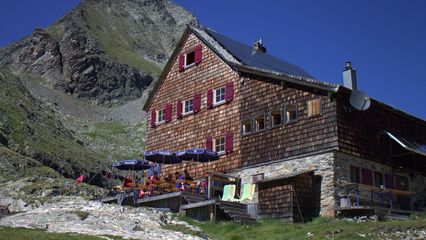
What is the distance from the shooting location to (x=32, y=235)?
16.9m

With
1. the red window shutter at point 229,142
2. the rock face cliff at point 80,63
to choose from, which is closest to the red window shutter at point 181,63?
the red window shutter at point 229,142

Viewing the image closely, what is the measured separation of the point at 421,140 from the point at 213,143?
11940mm

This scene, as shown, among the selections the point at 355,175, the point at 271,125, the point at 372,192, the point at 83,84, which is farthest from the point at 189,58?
the point at 83,84

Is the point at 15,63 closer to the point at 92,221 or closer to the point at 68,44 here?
the point at 68,44

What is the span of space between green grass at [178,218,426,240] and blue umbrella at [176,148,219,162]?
14.9ft

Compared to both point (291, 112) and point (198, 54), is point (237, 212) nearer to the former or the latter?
point (291, 112)

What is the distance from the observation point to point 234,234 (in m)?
23.5

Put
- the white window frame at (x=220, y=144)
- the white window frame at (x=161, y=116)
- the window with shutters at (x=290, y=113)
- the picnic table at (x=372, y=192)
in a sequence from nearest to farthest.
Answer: the picnic table at (x=372, y=192) < the window with shutters at (x=290, y=113) < the white window frame at (x=220, y=144) < the white window frame at (x=161, y=116)

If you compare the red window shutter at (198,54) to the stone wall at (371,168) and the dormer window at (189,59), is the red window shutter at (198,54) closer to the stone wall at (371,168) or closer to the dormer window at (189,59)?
the dormer window at (189,59)

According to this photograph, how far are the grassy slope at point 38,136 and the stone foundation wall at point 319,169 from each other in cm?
3578

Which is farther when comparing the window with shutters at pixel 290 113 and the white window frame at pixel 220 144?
the white window frame at pixel 220 144

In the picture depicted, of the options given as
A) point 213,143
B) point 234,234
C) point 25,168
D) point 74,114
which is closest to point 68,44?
point 74,114

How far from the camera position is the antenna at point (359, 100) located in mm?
27520

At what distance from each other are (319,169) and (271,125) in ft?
13.7
